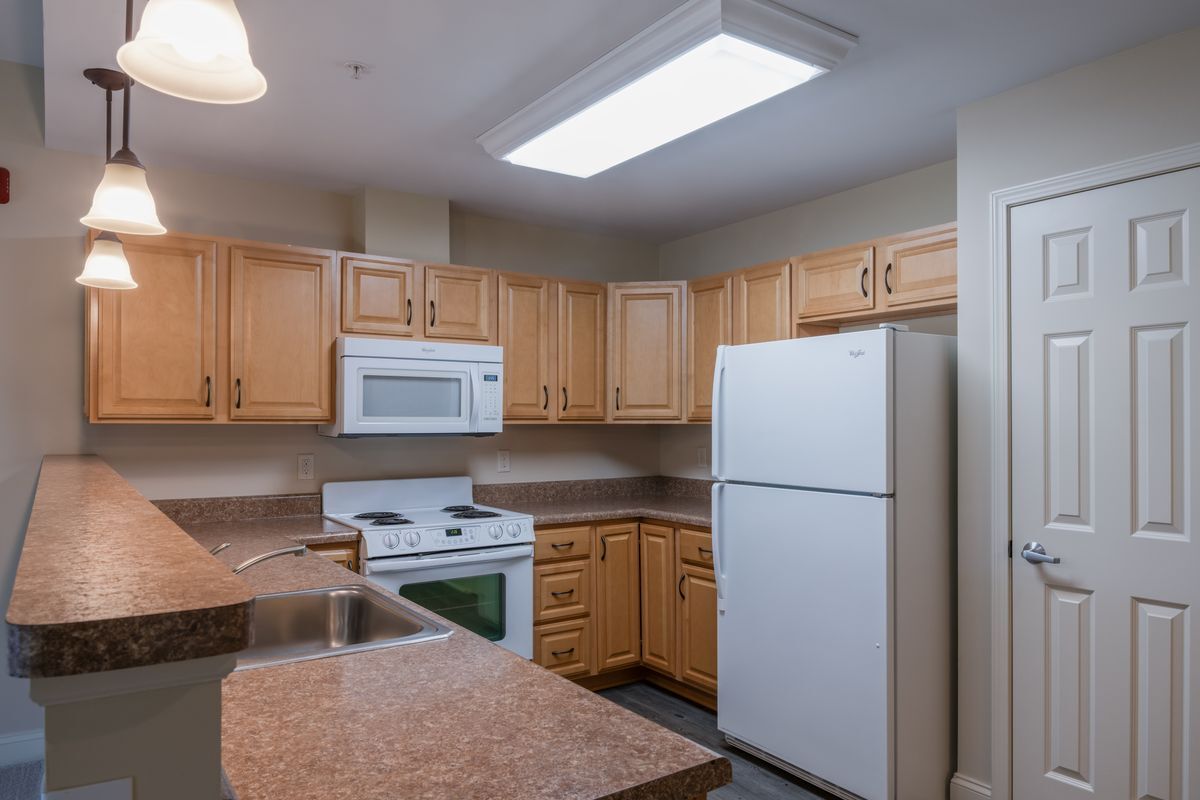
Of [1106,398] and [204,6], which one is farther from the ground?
[204,6]

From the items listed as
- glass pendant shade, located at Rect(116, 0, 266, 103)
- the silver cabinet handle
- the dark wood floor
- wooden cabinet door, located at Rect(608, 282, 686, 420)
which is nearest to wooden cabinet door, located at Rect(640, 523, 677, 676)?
the dark wood floor

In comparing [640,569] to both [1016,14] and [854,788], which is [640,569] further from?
[1016,14]

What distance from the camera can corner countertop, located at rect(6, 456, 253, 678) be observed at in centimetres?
48

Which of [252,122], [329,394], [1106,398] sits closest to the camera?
[1106,398]

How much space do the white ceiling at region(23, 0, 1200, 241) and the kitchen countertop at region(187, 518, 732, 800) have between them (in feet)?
5.48

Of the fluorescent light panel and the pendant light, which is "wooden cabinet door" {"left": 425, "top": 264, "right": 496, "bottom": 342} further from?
the pendant light

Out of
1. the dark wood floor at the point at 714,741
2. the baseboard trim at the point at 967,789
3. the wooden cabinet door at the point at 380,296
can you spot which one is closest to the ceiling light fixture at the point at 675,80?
the wooden cabinet door at the point at 380,296

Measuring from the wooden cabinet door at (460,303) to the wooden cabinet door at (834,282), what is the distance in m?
1.47

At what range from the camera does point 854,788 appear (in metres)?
2.59

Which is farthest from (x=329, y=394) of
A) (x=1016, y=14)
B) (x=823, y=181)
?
(x=1016, y=14)

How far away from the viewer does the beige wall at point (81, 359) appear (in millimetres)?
2988

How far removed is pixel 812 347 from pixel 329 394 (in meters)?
2.07

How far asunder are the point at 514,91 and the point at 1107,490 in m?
2.25

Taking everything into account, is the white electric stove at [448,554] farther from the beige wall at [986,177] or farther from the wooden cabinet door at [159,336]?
the beige wall at [986,177]
